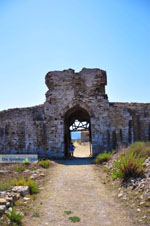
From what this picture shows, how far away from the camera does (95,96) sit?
14.0m

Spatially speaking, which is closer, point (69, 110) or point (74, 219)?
point (74, 219)

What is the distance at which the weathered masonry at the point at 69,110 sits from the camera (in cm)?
1367

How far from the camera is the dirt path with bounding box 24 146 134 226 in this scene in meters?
4.33

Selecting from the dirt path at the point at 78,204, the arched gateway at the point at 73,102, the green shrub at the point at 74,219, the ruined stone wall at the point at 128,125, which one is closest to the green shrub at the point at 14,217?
the dirt path at the point at 78,204

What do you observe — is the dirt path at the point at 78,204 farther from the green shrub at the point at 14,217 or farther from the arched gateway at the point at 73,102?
the arched gateway at the point at 73,102

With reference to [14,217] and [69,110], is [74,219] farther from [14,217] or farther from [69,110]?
[69,110]

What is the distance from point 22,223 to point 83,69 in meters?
11.6

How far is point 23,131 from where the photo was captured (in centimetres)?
1463

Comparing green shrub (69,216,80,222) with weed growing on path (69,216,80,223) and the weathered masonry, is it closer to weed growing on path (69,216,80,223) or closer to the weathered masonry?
weed growing on path (69,216,80,223)

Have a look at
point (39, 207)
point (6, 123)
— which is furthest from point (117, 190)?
point (6, 123)

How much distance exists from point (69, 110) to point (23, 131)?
12.0 ft

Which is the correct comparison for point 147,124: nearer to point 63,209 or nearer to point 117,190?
point 117,190

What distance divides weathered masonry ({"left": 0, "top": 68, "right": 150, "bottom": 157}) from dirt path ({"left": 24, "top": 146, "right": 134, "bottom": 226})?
19.3 ft

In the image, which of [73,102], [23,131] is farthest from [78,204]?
[23,131]
